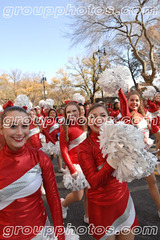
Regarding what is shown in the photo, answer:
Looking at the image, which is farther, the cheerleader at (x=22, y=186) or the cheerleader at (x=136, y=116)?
the cheerleader at (x=136, y=116)

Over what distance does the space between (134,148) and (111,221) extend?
88cm

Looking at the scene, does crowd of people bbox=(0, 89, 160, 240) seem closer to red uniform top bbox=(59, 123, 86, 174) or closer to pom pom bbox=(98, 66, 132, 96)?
pom pom bbox=(98, 66, 132, 96)

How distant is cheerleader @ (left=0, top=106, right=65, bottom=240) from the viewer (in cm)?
138

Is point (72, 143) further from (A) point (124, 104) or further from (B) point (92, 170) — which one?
(B) point (92, 170)

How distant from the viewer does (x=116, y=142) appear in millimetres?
1296

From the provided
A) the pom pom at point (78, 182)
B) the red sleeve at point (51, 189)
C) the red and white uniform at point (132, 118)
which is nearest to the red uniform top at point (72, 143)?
the pom pom at point (78, 182)

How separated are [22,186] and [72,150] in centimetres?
161

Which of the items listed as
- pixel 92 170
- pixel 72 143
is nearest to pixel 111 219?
pixel 92 170

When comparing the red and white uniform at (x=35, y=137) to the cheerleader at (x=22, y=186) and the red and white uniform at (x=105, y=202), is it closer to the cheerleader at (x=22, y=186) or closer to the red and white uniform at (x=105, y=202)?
the red and white uniform at (x=105, y=202)

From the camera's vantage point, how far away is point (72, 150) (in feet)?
9.84

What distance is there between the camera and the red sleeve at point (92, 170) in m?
1.44

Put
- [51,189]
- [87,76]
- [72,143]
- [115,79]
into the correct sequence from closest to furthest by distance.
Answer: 1. [51,189]
2. [115,79]
3. [72,143]
4. [87,76]

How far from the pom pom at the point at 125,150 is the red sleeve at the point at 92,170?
0.11m

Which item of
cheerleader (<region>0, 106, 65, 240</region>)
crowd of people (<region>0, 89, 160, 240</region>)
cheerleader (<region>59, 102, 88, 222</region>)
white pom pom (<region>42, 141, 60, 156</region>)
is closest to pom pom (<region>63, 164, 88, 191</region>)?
cheerleader (<region>59, 102, 88, 222</region>)
